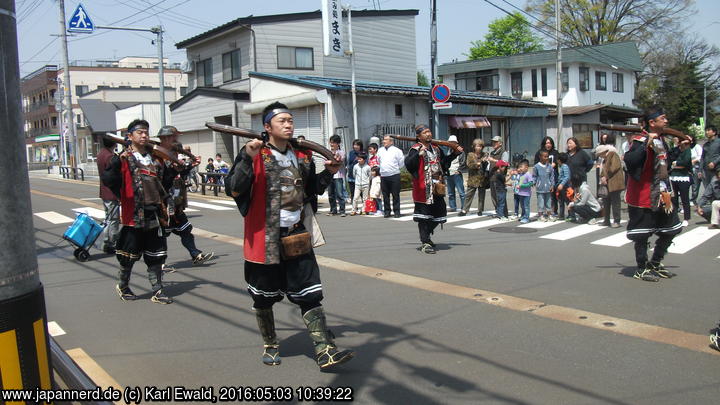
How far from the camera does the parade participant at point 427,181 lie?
29.5 feet

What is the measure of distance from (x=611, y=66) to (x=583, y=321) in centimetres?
4183

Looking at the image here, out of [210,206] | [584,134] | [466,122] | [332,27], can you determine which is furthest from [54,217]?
[584,134]

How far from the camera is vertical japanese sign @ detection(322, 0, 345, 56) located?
19.8 meters

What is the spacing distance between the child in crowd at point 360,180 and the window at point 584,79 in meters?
30.4

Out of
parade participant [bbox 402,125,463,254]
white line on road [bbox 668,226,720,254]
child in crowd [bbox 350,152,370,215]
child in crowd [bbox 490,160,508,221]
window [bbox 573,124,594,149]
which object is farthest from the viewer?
window [bbox 573,124,594,149]

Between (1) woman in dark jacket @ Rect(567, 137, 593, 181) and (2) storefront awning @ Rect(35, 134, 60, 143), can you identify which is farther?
(2) storefront awning @ Rect(35, 134, 60, 143)

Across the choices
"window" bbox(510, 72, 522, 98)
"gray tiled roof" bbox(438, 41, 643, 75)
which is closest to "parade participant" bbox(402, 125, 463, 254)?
"gray tiled roof" bbox(438, 41, 643, 75)

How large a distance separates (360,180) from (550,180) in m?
4.71

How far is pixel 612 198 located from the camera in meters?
11.8

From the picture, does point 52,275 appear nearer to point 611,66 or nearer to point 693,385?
point 693,385

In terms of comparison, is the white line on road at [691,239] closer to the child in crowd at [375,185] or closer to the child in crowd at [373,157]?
the child in crowd at [375,185]

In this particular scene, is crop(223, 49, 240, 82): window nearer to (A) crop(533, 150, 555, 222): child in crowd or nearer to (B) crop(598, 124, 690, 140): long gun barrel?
(A) crop(533, 150, 555, 222): child in crowd

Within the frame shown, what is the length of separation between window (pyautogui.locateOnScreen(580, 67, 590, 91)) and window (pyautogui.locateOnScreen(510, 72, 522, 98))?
4213mm

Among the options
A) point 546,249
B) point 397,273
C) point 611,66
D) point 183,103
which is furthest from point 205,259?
point 611,66
